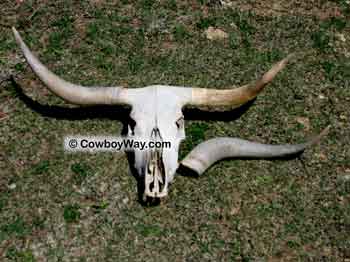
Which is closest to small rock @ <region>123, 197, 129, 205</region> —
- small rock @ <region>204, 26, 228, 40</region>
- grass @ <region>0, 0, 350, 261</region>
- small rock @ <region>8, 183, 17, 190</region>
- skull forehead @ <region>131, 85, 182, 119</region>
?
grass @ <region>0, 0, 350, 261</region>

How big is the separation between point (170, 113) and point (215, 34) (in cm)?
236

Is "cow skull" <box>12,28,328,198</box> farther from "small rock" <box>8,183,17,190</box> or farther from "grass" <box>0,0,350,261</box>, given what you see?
"small rock" <box>8,183,17,190</box>

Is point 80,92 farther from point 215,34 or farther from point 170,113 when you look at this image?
point 215,34

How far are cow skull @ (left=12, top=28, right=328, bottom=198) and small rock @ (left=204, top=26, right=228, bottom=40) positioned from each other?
5.82ft

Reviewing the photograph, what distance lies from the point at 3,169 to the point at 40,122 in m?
0.78

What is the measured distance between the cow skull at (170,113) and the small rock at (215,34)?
1774 mm

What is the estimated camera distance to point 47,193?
6.04 metres

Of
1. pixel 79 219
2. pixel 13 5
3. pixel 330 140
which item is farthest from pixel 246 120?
pixel 13 5

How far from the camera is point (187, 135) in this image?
6598mm

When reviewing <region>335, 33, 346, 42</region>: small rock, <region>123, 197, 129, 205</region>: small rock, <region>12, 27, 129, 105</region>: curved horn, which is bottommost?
<region>123, 197, 129, 205</region>: small rock

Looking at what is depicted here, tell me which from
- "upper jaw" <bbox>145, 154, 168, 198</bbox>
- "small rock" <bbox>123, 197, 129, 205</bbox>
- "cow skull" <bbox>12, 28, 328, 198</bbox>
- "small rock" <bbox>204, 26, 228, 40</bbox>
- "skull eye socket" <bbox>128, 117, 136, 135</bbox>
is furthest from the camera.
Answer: "small rock" <bbox>204, 26, 228, 40</bbox>

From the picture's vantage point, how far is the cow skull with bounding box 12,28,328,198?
5855mm

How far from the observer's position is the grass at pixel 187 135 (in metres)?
5.68

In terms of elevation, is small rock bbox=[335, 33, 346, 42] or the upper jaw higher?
small rock bbox=[335, 33, 346, 42]
